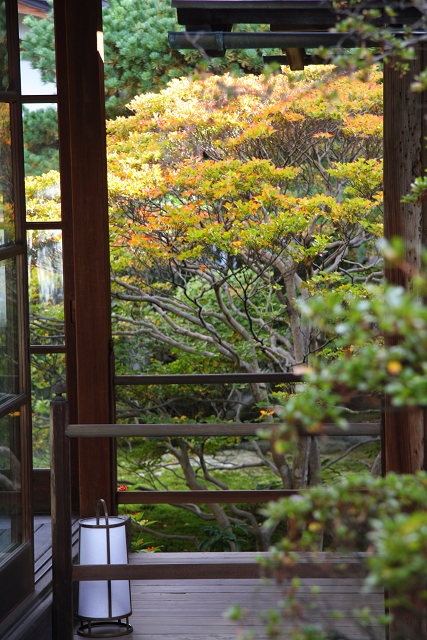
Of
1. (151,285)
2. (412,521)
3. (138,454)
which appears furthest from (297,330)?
(412,521)

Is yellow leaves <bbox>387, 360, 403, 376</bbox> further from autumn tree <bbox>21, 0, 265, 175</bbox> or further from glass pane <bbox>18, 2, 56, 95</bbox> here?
autumn tree <bbox>21, 0, 265, 175</bbox>

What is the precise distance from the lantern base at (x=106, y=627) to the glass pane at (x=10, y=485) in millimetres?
368

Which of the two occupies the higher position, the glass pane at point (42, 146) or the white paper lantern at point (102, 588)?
the glass pane at point (42, 146)

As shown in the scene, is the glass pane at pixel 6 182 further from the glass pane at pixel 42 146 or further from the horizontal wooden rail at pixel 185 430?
the glass pane at pixel 42 146

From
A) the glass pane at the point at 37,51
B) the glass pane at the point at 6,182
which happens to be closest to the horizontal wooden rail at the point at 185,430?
the glass pane at the point at 6,182

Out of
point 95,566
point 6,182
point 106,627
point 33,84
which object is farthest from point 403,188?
point 33,84

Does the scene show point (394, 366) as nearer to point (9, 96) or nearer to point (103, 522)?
point (9, 96)

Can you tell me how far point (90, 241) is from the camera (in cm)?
222

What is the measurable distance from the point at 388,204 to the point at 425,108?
0.25 m

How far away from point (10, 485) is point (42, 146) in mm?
1863

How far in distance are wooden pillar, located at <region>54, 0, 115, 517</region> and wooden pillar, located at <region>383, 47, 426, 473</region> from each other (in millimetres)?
989

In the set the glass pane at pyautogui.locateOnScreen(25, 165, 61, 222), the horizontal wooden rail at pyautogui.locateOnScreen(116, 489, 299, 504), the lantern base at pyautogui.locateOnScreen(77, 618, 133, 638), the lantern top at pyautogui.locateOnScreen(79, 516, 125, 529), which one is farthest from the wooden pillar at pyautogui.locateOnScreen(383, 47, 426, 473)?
the glass pane at pyautogui.locateOnScreen(25, 165, 61, 222)

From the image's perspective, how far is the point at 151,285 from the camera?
4570 mm

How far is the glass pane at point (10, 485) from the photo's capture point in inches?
66.3
